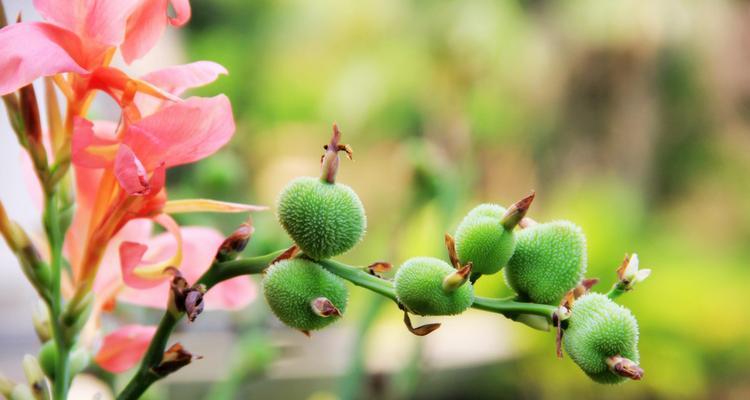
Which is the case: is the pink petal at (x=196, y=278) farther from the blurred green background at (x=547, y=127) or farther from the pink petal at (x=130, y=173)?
the blurred green background at (x=547, y=127)

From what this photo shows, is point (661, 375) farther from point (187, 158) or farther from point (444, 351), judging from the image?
point (187, 158)

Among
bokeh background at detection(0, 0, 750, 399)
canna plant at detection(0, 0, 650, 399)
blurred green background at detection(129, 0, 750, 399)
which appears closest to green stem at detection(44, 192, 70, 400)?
canna plant at detection(0, 0, 650, 399)

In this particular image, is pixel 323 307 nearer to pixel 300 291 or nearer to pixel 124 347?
pixel 300 291

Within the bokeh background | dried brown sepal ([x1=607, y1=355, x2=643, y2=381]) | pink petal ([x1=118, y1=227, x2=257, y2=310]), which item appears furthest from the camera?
the bokeh background

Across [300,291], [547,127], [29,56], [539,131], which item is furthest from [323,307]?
[539,131]

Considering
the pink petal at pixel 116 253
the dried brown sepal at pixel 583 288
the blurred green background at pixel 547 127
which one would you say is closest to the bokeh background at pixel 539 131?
the blurred green background at pixel 547 127

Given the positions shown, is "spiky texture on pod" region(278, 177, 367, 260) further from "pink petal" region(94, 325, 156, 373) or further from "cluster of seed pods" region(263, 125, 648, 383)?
"pink petal" region(94, 325, 156, 373)

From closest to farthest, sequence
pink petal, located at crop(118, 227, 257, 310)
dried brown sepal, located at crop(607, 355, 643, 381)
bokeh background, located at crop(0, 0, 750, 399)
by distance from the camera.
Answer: dried brown sepal, located at crop(607, 355, 643, 381) < pink petal, located at crop(118, 227, 257, 310) < bokeh background, located at crop(0, 0, 750, 399)

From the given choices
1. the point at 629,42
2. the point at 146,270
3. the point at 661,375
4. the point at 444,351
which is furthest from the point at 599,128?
the point at 146,270
